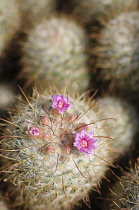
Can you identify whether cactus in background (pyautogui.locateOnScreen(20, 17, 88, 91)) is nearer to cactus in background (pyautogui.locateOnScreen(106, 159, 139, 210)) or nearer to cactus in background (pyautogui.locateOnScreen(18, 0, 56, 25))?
cactus in background (pyautogui.locateOnScreen(18, 0, 56, 25))

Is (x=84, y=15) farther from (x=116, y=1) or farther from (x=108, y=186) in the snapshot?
(x=108, y=186)

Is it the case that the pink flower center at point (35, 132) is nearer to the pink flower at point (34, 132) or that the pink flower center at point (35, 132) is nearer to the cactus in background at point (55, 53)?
the pink flower at point (34, 132)

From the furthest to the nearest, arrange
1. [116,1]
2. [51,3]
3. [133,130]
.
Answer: [51,3]
[116,1]
[133,130]

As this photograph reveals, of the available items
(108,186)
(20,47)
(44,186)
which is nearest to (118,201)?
(108,186)

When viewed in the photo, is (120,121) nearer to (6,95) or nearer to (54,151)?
(54,151)

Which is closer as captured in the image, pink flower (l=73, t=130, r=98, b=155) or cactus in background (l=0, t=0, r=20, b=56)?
pink flower (l=73, t=130, r=98, b=155)

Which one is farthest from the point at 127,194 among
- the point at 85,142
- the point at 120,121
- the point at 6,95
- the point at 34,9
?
the point at 34,9

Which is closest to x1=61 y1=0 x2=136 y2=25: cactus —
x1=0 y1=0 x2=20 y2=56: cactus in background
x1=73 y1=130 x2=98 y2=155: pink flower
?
x1=0 y1=0 x2=20 y2=56: cactus in background
